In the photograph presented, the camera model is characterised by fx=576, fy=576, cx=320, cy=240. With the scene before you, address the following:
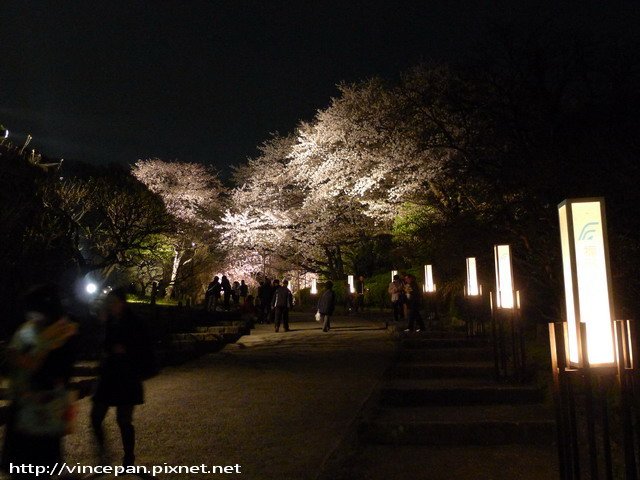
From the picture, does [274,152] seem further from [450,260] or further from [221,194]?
[450,260]

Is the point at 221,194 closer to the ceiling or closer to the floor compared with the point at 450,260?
closer to the ceiling

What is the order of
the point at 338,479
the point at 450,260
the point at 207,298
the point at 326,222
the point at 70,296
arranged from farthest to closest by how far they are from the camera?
the point at 326,222 < the point at 207,298 < the point at 70,296 < the point at 450,260 < the point at 338,479

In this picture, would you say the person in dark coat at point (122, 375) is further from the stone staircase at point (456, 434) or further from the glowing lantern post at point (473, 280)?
the glowing lantern post at point (473, 280)

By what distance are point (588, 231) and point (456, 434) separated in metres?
2.82

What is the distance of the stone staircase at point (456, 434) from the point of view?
17.8ft

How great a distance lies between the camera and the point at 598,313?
4.44 meters

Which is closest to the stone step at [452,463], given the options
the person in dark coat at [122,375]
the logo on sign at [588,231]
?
the person in dark coat at [122,375]

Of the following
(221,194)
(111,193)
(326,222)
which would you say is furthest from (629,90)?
(221,194)

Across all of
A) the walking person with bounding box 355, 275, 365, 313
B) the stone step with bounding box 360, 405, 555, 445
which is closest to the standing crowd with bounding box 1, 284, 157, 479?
the stone step with bounding box 360, 405, 555, 445

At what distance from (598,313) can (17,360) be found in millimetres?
4190

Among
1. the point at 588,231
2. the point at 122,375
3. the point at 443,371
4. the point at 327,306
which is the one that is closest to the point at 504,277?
the point at 443,371

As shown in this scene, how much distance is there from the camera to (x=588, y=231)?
14.8 ft

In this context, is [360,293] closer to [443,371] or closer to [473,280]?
[473,280]

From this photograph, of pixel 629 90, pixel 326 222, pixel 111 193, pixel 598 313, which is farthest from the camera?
pixel 326 222
